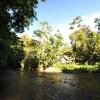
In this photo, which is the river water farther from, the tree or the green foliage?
the green foliage

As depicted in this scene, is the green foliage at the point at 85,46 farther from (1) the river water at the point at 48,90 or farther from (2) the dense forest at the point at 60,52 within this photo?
(1) the river water at the point at 48,90

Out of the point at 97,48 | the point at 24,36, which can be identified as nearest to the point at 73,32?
the point at 97,48

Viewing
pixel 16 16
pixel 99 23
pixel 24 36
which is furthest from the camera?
pixel 24 36

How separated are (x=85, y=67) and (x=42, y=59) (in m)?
15.2

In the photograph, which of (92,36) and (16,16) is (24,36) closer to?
(92,36)

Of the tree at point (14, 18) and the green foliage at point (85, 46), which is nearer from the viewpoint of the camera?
the tree at point (14, 18)

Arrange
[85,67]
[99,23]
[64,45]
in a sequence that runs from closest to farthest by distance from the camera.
A: 1. [85,67]
2. [99,23]
3. [64,45]

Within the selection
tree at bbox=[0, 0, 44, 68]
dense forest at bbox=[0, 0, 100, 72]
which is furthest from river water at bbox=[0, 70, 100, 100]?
dense forest at bbox=[0, 0, 100, 72]

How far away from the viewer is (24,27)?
94.0 ft

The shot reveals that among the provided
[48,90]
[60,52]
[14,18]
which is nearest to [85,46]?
[60,52]

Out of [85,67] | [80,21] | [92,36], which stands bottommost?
[85,67]

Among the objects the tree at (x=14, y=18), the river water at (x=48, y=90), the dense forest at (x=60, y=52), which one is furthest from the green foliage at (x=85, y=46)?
the tree at (x=14, y=18)

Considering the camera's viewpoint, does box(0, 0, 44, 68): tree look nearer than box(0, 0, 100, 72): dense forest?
Yes

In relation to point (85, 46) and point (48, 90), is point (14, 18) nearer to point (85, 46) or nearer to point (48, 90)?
point (48, 90)
